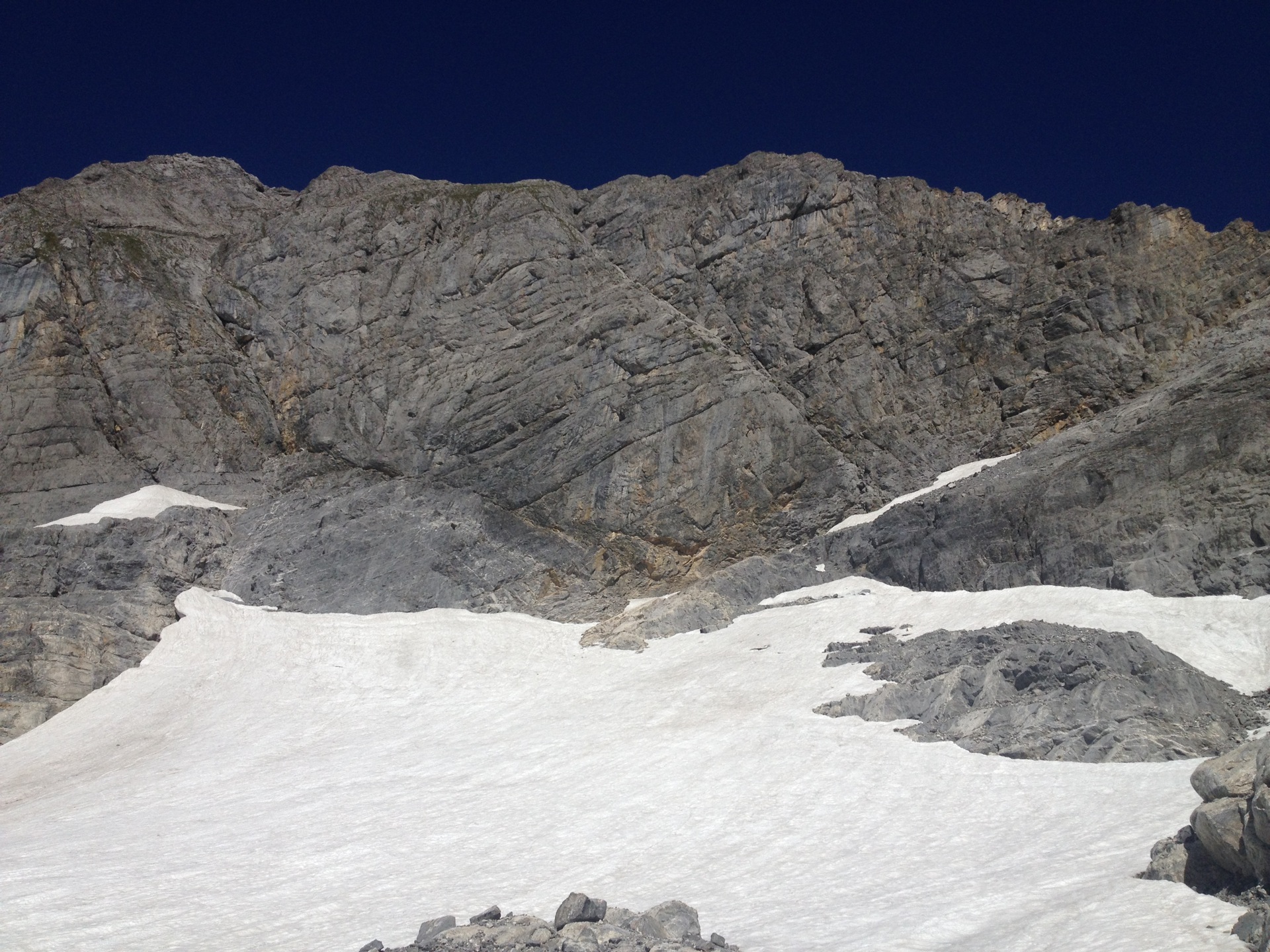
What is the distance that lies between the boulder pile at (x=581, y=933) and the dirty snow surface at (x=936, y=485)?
27378mm

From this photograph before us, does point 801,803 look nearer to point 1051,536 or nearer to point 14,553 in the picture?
point 1051,536

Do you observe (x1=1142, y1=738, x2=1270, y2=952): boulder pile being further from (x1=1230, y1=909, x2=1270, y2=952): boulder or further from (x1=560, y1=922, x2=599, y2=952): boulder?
(x1=560, y1=922, x2=599, y2=952): boulder

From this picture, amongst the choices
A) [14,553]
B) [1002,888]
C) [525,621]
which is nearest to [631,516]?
[525,621]

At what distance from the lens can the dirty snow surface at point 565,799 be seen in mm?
15766

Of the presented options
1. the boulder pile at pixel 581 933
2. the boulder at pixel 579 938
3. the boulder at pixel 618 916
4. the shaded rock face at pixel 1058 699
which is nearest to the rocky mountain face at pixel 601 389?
the shaded rock face at pixel 1058 699

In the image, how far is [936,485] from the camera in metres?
40.8

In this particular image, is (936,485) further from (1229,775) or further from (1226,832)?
(1226,832)

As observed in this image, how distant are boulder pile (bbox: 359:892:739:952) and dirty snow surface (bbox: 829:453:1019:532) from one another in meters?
27.4

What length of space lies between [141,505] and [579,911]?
37.0 metres

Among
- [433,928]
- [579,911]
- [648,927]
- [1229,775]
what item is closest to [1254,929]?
[1229,775]

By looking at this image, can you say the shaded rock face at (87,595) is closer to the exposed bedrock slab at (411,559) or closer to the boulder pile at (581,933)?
the exposed bedrock slab at (411,559)

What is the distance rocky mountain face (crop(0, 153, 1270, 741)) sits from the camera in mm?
37906

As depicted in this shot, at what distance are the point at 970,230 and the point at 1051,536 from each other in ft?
64.8

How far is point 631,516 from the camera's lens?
1684 inches
